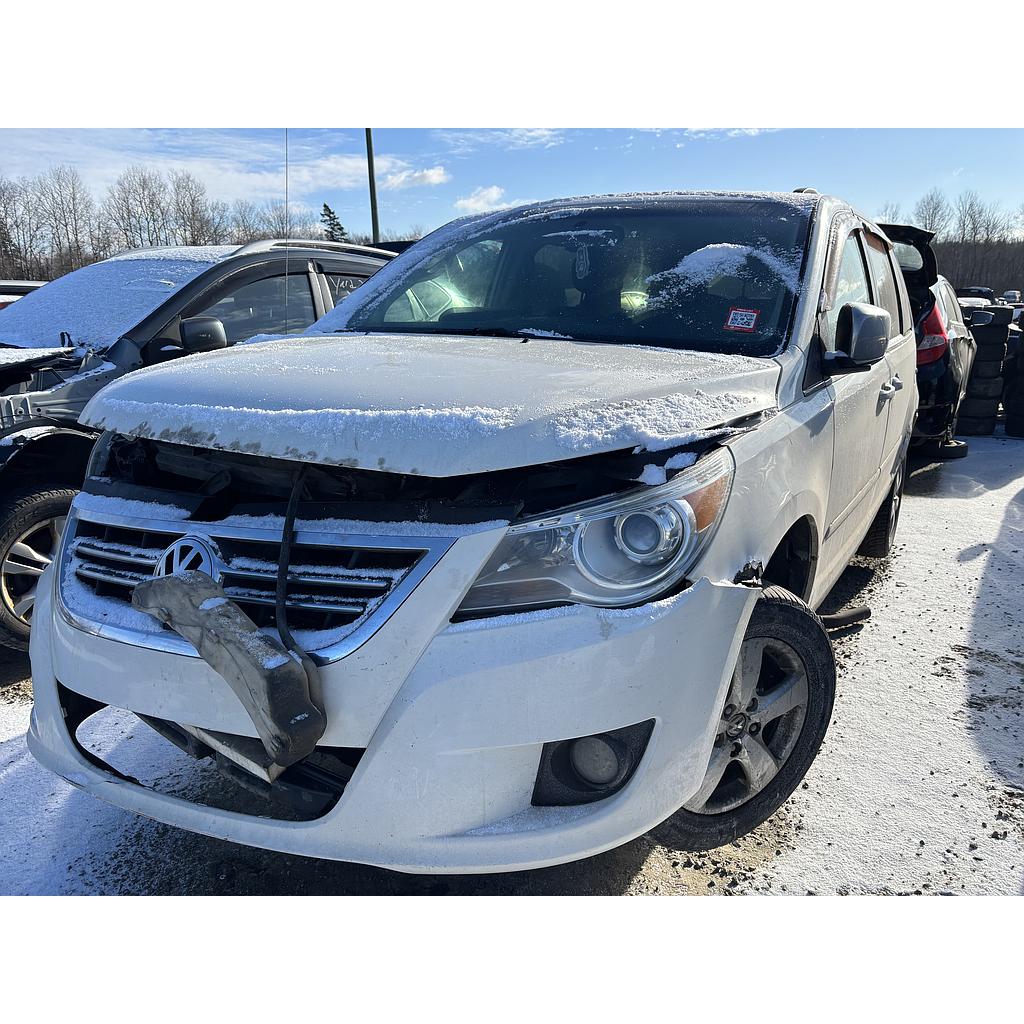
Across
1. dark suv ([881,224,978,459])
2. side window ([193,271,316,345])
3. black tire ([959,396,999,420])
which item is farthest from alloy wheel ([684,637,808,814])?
black tire ([959,396,999,420])

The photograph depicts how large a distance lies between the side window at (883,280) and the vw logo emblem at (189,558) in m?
3.03

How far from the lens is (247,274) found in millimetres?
4406

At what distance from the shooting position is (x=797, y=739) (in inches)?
87.1

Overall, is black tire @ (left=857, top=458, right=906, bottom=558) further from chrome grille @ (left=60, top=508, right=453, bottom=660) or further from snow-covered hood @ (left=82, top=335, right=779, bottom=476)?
chrome grille @ (left=60, top=508, right=453, bottom=660)

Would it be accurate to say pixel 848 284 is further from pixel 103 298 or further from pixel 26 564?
pixel 103 298

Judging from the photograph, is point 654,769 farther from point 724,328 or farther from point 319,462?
point 724,328

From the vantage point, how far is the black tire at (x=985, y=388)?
29.9 feet

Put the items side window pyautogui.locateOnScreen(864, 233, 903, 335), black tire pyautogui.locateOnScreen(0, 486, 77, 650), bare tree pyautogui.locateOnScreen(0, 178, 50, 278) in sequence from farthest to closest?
bare tree pyautogui.locateOnScreen(0, 178, 50, 278)
side window pyautogui.locateOnScreen(864, 233, 903, 335)
black tire pyautogui.locateOnScreen(0, 486, 77, 650)

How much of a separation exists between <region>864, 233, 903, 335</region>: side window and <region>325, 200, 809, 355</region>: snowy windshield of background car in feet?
3.26

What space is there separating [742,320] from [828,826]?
1.51 metres

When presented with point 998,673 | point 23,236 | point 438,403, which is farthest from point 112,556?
point 23,236

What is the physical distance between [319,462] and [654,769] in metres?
0.93

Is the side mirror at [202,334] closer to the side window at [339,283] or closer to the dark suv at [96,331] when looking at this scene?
the dark suv at [96,331]

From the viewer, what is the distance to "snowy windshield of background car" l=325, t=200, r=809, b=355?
8.50 ft
